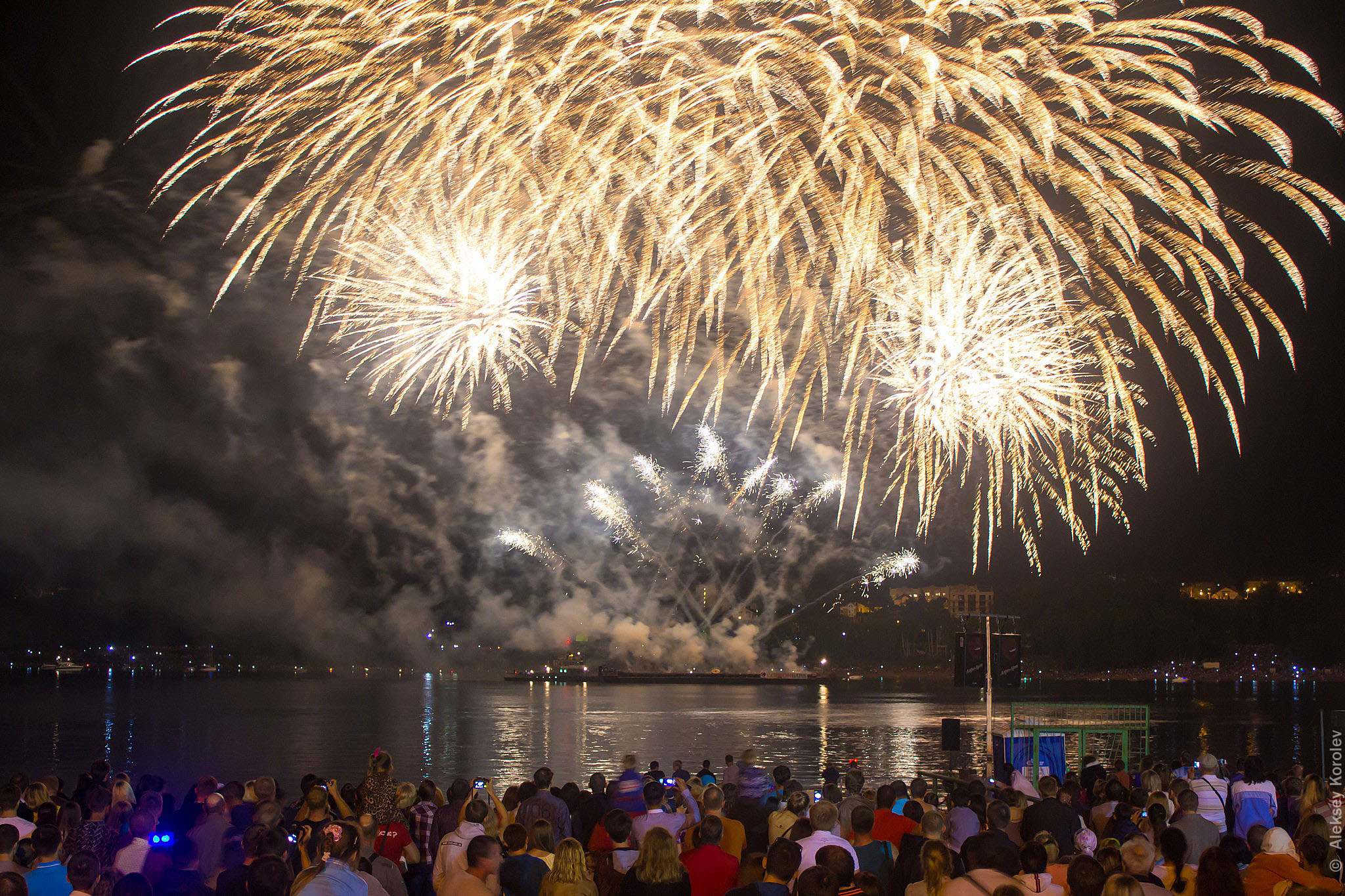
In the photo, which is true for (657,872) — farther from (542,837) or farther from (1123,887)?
(1123,887)

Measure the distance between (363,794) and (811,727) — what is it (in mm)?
56215

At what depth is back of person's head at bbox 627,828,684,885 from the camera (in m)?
4.77

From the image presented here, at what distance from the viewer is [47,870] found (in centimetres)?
521

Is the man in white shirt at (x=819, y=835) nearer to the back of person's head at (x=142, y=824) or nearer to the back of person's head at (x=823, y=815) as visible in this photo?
the back of person's head at (x=823, y=815)

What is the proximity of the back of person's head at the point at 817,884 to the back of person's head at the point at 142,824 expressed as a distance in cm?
428

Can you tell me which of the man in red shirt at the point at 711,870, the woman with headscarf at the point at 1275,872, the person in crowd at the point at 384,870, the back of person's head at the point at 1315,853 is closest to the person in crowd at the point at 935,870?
the man in red shirt at the point at 711,870

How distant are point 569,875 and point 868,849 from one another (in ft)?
6.45

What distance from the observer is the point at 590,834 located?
802 centimetres

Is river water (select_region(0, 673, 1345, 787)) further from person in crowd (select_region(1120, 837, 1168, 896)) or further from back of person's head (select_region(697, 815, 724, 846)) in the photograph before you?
person in crowd (select_region(1120, 837, 1168, 896))

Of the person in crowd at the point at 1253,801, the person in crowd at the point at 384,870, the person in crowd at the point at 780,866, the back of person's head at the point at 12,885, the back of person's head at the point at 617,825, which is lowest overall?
the person in crowd at the point at 1253,801

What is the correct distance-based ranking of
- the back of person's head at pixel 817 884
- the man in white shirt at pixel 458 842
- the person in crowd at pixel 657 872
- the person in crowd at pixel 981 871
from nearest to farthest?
1. the back of person's head at pixel 817 884
2. the person in crowd at pixel 981 871
3. the person in crowd at pixel 657 872
4. the man in white shirt at pixel 458 842

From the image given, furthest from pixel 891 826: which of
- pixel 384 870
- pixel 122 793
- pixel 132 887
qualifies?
pixel 122 793

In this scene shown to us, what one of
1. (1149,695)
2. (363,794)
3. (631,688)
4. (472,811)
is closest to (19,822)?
(363,794)

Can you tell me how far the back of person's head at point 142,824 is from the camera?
20.7ft
